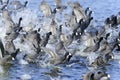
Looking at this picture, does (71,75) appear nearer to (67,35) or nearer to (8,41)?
(8,41)

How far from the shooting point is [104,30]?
24.8 m

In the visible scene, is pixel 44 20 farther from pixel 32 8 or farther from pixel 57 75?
pixel 57 75

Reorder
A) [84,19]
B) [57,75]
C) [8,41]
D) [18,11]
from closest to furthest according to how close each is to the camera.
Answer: [57,75], [8,41], [84,19], [18,11]

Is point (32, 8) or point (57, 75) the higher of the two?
point (32, 8)

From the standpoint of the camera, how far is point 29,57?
18984 mm

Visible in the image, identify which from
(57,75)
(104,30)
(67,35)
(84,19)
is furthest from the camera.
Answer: (84,19)

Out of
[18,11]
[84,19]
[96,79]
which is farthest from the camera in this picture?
[18,11]

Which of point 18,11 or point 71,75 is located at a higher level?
point 18,11

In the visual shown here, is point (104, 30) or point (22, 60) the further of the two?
point (104, 30)

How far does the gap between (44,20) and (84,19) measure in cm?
204

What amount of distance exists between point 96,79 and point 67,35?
785 centimetres

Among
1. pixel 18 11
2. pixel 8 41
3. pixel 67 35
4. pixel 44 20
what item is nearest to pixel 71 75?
pixel 8 41

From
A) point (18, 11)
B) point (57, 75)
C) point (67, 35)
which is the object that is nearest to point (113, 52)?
point (67, 35)

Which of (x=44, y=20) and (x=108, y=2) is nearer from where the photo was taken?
(x=44, y=20)
